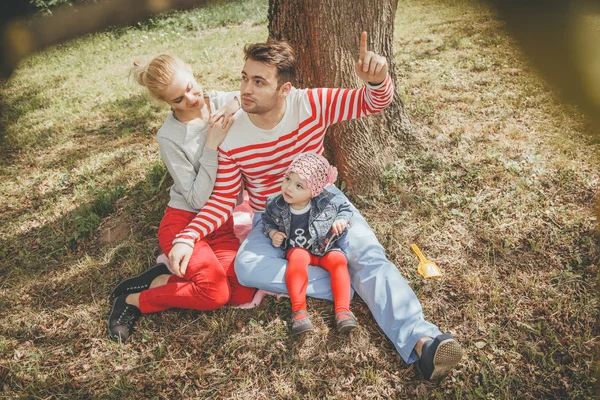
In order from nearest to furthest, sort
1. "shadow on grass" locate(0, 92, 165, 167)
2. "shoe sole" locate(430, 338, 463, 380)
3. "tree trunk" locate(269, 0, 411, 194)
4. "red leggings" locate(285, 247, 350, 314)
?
"shoe sole" locate(430, 338, 463, 380), "red leggings" locate(285, 247, 350, 314), "tree trunk" locate(269, 0, 411, 194), "shadow on grass" locate(0, 92, 165, 167)

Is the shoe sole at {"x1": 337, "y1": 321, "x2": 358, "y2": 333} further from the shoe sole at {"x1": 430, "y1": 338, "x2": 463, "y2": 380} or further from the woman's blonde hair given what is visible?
the woman's blonde hair

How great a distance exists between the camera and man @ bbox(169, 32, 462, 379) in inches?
97.7

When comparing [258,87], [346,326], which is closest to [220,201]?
[258,87]

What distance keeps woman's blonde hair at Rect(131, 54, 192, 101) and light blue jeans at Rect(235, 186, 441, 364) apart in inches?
43.1

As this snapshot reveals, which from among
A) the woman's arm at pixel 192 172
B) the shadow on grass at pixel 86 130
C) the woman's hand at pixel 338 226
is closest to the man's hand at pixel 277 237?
the woman's hand at pixel 338 226

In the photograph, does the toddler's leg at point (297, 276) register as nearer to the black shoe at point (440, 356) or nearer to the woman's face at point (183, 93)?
the black shoe at point (440, 356)

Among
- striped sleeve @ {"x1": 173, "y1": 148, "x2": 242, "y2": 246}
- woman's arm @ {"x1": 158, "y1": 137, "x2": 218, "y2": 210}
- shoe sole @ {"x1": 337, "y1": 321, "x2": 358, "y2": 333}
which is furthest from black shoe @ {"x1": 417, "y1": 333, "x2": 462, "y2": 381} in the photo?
woman's arm @ {"x1": 158, "y1": 137, "x2": 218, "y2": 210}

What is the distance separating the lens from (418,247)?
2934mm

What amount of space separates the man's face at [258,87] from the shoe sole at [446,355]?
1.66 meters

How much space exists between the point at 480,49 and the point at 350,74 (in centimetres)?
312

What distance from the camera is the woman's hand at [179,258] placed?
2.54 metres

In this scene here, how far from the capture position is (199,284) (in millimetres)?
2602

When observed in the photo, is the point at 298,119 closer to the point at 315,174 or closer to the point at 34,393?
the point at 315,174

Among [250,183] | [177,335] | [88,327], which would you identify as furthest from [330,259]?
[88,327]
